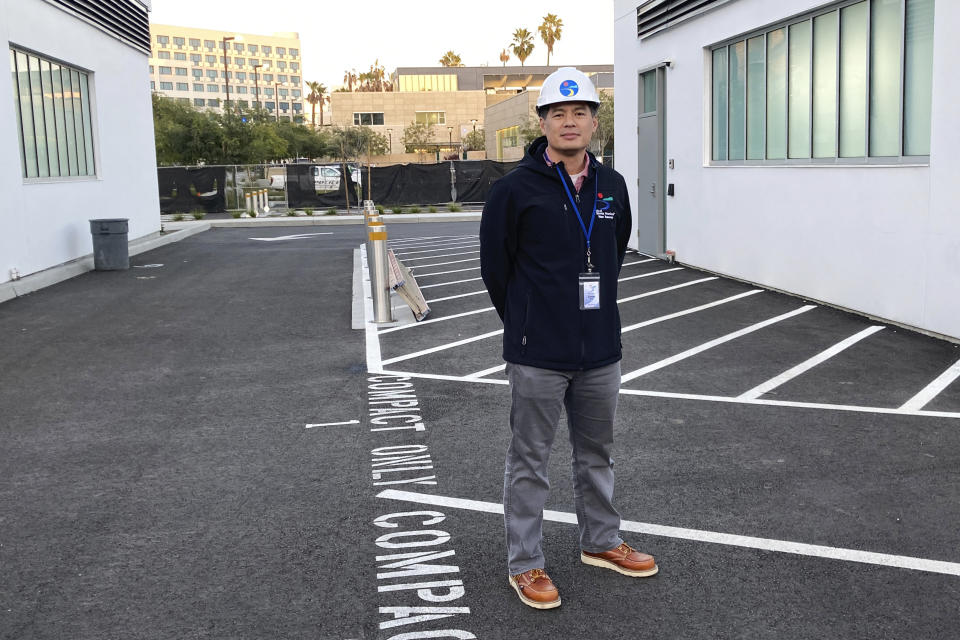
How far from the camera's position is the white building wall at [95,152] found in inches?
591

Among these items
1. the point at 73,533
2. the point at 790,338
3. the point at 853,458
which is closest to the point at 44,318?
the point at 73,533

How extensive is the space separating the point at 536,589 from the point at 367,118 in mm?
108899

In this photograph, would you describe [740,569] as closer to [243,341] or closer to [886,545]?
[886,545]

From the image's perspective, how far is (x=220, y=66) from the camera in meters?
174

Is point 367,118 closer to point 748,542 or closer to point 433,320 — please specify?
point 433,320

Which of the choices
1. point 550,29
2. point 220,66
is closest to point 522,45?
point 550,29

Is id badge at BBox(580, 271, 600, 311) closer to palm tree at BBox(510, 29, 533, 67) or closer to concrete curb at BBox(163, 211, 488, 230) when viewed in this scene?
concrete curb at BBox(163, 211, 488, 230)

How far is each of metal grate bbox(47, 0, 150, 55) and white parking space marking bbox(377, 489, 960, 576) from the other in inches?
637

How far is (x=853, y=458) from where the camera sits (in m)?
5.80

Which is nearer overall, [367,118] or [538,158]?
[538,158]

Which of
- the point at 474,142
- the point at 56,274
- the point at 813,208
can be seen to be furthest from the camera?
the point at 474,142

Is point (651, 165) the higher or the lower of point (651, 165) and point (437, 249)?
the higher

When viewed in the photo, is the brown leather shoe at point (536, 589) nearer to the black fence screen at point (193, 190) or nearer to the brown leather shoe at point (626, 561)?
the brown leather shoe at point (626, 561)

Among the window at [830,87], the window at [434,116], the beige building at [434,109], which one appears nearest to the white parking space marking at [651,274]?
the window at [830,87]
